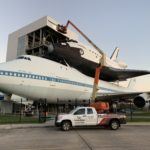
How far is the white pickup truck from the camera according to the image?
17727 mm

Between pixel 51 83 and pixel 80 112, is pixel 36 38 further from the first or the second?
pixel 80 112

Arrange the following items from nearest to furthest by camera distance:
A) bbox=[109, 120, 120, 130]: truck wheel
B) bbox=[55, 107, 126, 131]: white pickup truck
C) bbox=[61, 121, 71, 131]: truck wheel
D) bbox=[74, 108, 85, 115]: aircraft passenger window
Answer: bbox=[61, 121, 71, 131]: truck wheel
bbox=[55, 107, 126, 131]: white pickup truck
bbox=[109, 120, 120, 130]: truck wheel
bbox=[74, 108, 85, 115]: aircraft passenger window

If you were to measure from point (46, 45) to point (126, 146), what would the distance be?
65.0 m

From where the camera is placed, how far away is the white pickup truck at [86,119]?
17.7 metres

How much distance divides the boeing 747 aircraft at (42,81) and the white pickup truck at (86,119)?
966 cm

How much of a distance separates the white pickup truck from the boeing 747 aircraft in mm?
9660

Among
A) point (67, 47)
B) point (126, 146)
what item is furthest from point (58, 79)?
point (67, 47)

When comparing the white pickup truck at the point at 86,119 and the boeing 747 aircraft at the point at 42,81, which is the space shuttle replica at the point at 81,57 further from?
the white pickup truck at the point at 86,119

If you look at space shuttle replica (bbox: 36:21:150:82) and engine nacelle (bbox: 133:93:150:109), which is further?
space shuttle replica (bbox: 36:21:150:82)

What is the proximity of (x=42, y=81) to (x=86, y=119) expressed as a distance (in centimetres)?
1099

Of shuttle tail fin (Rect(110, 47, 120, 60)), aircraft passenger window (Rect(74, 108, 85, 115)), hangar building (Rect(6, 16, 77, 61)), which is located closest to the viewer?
aircraft passenger window (Rect(74, 108, 85, 115))

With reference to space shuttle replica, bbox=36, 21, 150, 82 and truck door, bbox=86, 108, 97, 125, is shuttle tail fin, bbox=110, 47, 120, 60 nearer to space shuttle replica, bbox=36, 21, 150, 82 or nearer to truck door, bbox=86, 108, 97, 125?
space shuttle replica, bbox=36, 21, 150, 82

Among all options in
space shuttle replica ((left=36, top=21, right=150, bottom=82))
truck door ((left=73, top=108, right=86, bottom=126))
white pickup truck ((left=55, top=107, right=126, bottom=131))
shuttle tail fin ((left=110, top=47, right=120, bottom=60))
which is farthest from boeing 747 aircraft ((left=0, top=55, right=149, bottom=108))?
shuttle tail fin ((left=110, top=47, right=120, bottom=60))

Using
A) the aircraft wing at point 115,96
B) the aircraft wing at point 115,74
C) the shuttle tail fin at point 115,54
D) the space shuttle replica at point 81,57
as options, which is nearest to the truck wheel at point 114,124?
the aircraft wing at point 115,96
